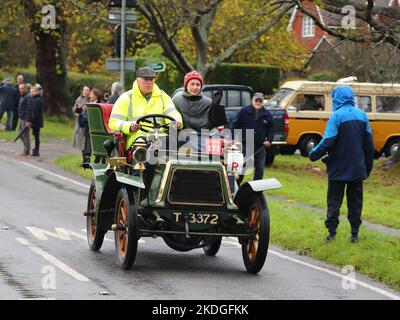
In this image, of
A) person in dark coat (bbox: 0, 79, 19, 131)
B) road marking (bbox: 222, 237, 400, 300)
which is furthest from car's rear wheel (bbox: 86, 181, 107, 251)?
person in dark coat (bbox: 0, 79, 19, 131)

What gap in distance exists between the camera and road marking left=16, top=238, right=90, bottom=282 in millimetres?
10911

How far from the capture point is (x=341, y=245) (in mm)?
13672

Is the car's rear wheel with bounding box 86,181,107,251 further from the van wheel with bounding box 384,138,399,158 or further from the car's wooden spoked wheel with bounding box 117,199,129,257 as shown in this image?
the van wheel with bounding box 384,138,399,158

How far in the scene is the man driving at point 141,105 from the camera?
12383mm

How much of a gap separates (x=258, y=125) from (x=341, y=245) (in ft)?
26.0

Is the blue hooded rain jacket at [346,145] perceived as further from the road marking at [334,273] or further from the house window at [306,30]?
the house window at [306,30]

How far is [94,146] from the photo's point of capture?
13570 mm

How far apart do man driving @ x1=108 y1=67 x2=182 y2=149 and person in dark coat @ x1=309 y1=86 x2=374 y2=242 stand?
205 centimetres

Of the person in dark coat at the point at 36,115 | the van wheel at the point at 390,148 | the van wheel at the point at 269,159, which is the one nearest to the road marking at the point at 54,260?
the van wheel at the point at 269,159

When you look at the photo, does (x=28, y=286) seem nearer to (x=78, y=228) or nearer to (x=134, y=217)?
(x=134, y=217)

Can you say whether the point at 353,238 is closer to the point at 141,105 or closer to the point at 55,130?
the point at 141,105

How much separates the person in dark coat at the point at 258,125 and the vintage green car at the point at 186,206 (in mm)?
9011
